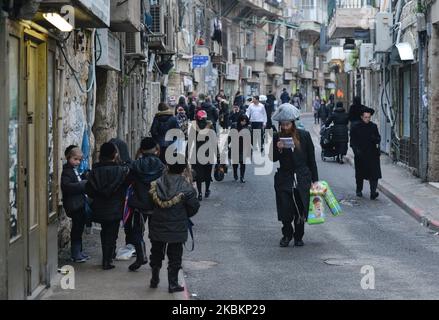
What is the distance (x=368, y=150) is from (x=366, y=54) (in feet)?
43.7

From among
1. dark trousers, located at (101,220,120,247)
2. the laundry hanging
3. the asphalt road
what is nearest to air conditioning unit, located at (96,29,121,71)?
the asphalt road

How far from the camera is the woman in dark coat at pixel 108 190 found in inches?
402

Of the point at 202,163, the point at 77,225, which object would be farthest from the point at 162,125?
the point at 77,225

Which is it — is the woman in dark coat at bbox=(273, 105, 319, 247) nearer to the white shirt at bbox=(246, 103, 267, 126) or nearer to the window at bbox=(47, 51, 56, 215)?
the window at bbox=(47, 51, 56, 215)

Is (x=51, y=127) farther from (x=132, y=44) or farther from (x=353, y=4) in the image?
(x=353, y=4)

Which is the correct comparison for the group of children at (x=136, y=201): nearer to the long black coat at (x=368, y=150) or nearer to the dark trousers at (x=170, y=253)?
the dark trousers at (x=170, y=253)

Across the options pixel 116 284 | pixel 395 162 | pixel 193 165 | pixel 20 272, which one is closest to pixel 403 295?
pixel 116 284

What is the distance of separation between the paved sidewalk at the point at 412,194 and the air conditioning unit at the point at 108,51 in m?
5.85

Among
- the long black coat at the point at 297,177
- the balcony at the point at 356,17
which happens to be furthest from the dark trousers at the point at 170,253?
the balcony at the point at 356,17

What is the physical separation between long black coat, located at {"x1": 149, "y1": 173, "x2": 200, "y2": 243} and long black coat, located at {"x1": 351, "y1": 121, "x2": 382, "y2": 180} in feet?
29.3

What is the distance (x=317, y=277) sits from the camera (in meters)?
10.3
